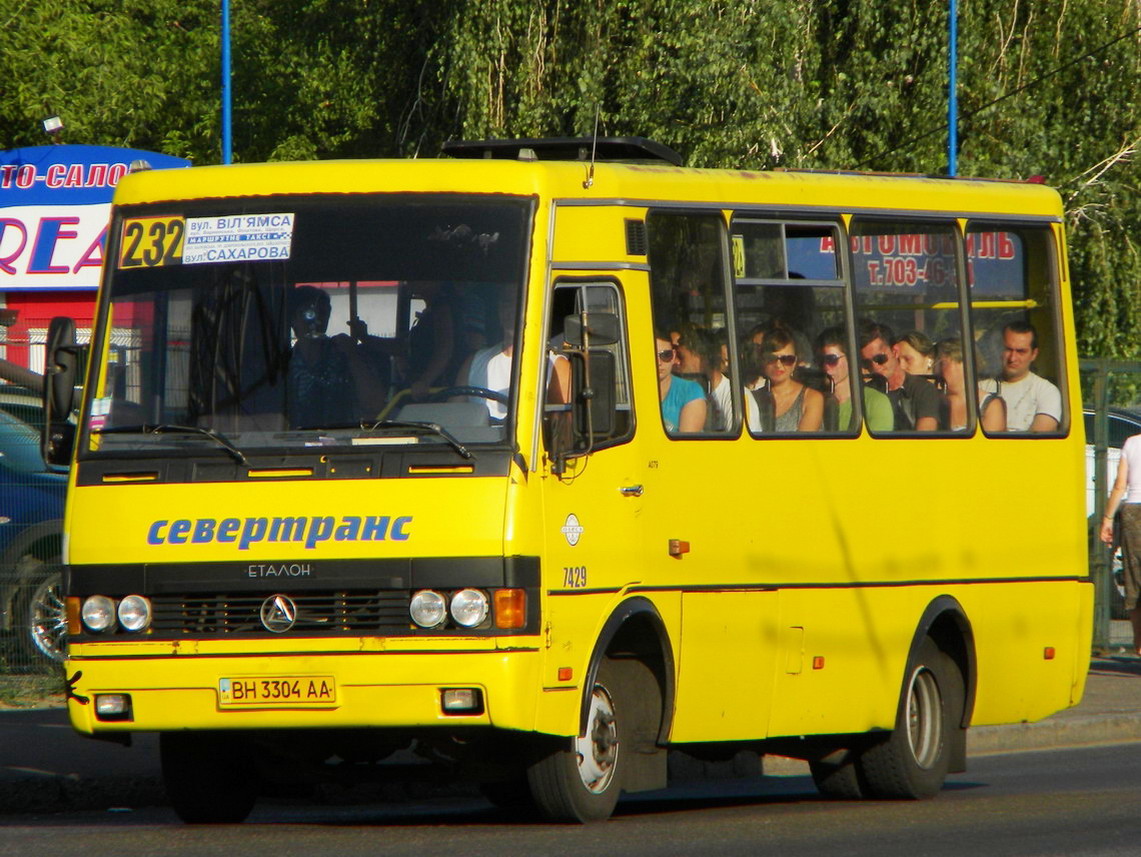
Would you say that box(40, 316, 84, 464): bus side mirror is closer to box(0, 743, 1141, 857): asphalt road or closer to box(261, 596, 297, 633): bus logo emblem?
box(261, 596, 297, 633): bus logo emblem

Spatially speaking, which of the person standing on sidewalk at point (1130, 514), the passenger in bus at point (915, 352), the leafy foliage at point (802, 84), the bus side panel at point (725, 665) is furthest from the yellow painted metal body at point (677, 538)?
the leafy foliage at point (802, 84)

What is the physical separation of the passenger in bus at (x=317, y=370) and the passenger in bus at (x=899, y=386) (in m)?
3.08

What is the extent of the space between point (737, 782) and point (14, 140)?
29319mm

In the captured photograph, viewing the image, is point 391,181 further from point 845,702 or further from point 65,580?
point 845,702

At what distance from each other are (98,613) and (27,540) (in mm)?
6349

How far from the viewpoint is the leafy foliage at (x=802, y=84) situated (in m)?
24.2

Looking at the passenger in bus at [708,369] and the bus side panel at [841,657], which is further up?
the passenger in bus at [708,369]

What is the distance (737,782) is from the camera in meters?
12.7

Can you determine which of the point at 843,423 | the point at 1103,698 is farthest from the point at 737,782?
the point at 1103,698

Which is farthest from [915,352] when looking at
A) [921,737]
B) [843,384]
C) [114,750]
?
[114,750]

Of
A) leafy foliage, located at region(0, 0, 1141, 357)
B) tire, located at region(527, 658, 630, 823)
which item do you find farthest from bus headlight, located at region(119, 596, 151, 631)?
leafy foliage, located at region(0, 0, 1141, 357)

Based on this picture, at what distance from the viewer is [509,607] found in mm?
8344

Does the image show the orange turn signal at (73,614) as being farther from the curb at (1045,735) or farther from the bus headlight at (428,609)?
the curb at (1045,735)

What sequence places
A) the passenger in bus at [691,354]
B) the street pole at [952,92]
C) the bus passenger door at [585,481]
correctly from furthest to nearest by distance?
the street pole at [952,92], the passenger in bus at [691,354], the bus passenger door at [585,481]
